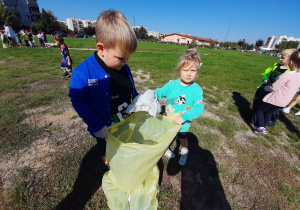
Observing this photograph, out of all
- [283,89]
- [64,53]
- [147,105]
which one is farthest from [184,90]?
[64,53]

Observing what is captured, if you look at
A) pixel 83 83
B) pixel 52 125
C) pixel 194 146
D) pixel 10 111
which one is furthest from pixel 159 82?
pixel 83 83

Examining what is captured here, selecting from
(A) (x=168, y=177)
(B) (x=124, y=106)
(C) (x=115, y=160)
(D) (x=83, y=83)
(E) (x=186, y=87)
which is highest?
(D) (x=83, y=83)

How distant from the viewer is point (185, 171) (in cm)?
221

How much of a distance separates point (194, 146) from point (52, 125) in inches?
106

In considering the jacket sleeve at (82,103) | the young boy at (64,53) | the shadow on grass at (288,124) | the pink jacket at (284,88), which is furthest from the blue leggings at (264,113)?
the young boy at (64,53)

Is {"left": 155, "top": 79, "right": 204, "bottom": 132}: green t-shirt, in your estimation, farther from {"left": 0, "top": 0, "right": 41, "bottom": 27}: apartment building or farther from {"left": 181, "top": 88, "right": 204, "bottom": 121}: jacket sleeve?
{"left": 0, "top": 0, "right": 41, "bottom": 27}: apartment building

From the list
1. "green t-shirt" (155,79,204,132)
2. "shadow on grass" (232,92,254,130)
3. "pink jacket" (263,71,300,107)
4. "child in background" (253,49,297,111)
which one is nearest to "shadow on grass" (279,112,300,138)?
"shadow on grass" (232,92,254,130)

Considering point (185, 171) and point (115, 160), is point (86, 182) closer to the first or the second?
point (115, 160)

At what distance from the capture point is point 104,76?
136cm

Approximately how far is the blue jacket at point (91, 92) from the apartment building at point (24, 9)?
238ft

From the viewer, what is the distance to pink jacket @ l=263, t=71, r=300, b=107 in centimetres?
268

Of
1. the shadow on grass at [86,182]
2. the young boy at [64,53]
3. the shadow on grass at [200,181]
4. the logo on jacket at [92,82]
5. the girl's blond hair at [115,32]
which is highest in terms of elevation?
the girl's blond hair at [115,32]

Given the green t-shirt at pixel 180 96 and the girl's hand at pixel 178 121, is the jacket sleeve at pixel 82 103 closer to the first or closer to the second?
the girl's hand at pixel 178 121

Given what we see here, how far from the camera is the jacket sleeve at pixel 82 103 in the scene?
124cm
